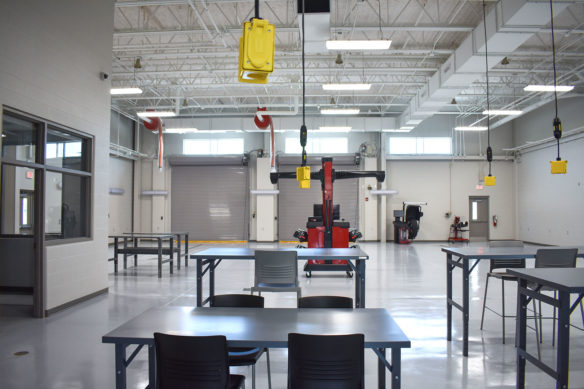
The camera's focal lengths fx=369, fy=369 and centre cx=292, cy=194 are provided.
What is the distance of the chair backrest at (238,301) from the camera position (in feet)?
9.41

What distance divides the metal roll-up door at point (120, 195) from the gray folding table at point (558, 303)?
13.6m

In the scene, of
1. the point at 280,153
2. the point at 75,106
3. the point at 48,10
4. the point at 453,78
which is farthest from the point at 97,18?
the point at 280,153

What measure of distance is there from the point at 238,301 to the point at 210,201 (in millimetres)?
13266

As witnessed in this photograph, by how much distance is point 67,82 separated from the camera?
5445 millimetres

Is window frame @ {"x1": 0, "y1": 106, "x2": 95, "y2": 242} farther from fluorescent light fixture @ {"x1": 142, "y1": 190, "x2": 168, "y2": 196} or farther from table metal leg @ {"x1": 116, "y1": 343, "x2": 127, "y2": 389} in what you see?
fluorescent light fixture @ {"x1": 142, "y1": 190, "x2": 168, "y2": 196}

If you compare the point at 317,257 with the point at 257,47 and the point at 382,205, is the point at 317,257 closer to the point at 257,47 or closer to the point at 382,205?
the point at 257,47

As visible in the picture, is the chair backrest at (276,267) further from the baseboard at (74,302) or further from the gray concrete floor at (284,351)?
the baseboard at (74,302)

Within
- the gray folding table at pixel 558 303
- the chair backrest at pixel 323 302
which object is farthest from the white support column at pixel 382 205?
the chair backrest at pixel 323 302

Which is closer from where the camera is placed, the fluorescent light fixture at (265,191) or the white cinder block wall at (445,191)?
the fluorescent light fixture at (265,191)

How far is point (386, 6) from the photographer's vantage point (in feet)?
27.0

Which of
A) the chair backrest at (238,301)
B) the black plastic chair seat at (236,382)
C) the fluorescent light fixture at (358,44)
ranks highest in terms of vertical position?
the fluorescent light fixture at (358,44)

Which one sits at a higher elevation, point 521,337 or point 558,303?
point 558,303

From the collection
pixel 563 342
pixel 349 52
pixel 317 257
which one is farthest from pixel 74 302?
pixel 349 52

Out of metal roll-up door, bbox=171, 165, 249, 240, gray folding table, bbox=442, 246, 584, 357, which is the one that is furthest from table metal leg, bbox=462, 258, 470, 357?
metal roll-up door, bbox=171, 165, 249, 240
